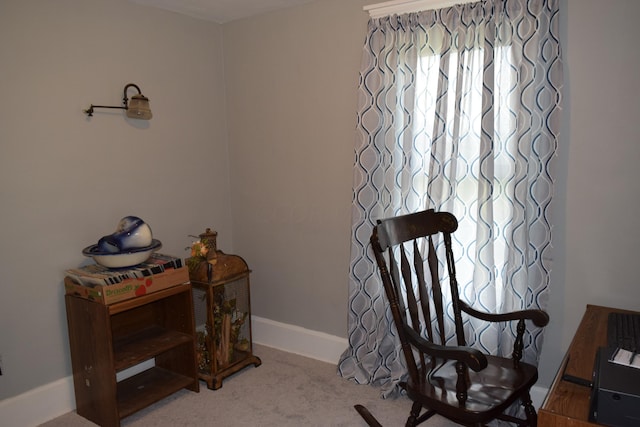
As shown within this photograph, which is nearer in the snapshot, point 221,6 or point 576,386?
point 576,386

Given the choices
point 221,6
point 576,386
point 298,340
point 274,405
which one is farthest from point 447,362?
point 221,6

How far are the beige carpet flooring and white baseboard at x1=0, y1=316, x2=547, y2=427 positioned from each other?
68 millimetres

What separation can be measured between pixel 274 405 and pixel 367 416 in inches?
21.0

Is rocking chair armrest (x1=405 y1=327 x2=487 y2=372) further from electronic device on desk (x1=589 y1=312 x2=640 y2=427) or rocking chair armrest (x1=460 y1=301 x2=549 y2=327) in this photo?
rocking chair armrest (x1=460 y1=301 x2=549 y2=327)

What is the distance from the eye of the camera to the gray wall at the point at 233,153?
2094mm

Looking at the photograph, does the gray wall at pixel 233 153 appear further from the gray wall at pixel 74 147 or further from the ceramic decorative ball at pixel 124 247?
→ the ceramic decorative ball at pixel 124 247

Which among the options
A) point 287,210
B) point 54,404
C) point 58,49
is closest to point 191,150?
point 287,210

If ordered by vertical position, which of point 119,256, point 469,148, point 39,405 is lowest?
point 39,405

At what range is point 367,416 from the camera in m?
2.32

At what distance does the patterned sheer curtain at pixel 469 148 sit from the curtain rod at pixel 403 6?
0.04 meters

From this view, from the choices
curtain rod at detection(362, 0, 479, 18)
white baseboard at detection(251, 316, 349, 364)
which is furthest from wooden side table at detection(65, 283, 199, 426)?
curtain rod at detection(362, 0, 479, 18)

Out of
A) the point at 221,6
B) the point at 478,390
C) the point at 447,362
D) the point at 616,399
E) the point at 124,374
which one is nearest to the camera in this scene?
the point at 616,399

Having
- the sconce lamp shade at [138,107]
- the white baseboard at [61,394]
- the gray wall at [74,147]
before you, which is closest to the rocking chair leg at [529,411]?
the white baseboard at [61,394]

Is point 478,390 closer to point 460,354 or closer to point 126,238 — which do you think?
point 460,354
